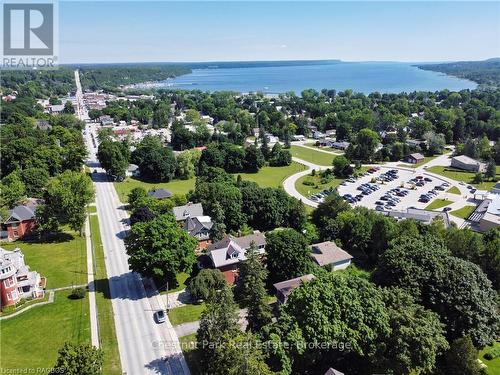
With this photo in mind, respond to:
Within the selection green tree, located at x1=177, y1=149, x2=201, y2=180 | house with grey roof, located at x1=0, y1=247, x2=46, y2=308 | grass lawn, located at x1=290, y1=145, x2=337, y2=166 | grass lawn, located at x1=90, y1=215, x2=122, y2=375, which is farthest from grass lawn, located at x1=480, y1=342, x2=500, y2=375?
grass lawn, located at x1=290, y1=145, x2=337, y2=166

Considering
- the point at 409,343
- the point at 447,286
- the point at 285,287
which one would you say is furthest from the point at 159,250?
the point at 447,286

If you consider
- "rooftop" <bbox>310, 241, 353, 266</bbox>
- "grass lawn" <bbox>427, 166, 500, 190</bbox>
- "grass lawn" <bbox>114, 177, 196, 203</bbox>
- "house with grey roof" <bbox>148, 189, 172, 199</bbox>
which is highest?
"grass lawn" <bbox>427, 166, 500, 190</bbox>

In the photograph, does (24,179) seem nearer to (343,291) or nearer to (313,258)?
(313,258)

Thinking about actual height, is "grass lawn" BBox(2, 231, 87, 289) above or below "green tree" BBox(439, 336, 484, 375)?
below

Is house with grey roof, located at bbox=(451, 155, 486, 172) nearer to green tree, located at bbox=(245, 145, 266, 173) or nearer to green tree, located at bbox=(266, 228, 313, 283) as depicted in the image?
green tree, located at bbox=(245, 145, 266, 173)

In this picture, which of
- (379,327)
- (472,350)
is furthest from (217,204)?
(472,350)

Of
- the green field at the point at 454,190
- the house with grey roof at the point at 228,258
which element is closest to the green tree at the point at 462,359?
the house with grey roof at the point at 228,258

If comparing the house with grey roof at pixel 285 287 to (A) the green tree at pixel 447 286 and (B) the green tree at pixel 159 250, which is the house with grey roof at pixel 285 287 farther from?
(B) the green tree at pixel 159 250
